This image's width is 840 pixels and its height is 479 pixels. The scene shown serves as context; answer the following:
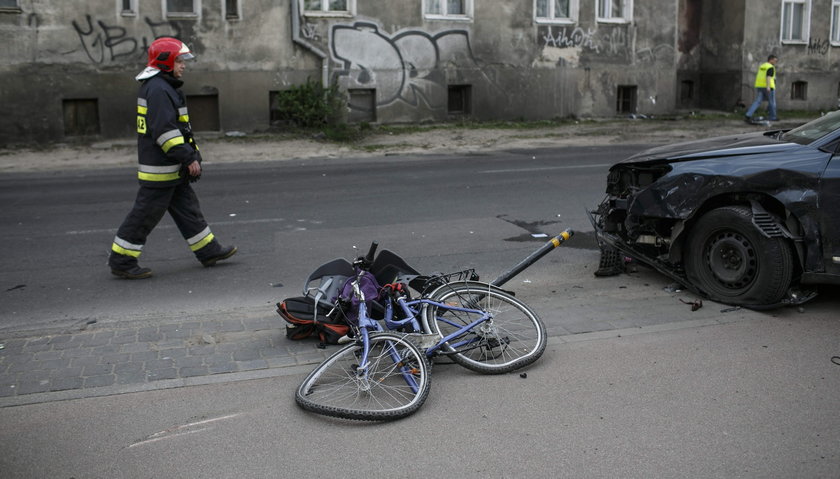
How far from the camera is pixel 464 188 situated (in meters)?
12.5

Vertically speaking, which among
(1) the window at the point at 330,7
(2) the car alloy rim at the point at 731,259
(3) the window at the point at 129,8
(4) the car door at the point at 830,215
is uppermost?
(1) the window at the point at 330,7

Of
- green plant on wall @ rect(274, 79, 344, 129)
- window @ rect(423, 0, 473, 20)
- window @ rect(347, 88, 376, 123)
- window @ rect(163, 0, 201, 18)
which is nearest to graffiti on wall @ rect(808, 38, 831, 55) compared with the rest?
window @ rect(423, 0, 473, 20)

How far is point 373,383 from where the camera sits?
486 centimetres

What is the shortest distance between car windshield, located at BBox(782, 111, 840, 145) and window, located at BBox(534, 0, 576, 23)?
56.3 feet

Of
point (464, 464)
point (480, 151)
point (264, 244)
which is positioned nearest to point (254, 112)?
point (480, 151)

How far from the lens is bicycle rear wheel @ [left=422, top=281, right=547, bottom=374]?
204 inches

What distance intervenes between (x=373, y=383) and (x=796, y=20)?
86.5 ft

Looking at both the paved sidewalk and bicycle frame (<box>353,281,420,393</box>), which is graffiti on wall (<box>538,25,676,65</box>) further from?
bicycle frame (<box>353,281,420,393</box>)

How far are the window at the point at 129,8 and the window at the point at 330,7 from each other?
390 centimetres

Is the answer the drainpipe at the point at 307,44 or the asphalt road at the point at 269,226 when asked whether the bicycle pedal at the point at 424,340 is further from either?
the drainpipe at the point at 307,44

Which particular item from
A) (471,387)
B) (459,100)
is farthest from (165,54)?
(459,100)

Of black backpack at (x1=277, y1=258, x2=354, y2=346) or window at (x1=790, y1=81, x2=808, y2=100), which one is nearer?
black backpack at (x1=277, y1=258, x2=354, y2=346)

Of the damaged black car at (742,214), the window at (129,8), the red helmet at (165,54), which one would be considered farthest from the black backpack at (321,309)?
the window at (129,8)

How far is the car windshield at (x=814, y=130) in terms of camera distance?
20.8 ft
